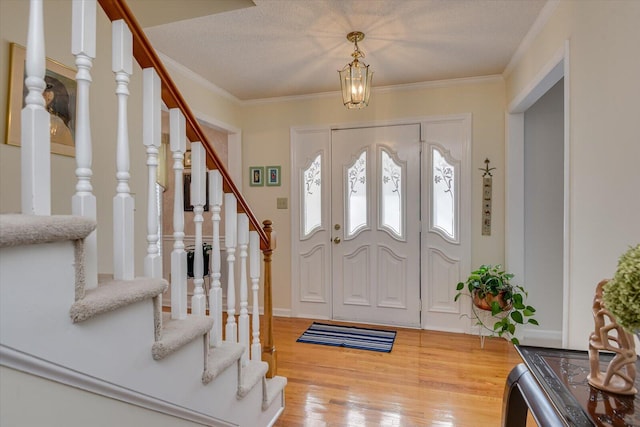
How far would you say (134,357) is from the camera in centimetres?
89

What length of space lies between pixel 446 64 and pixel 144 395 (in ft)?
10.1

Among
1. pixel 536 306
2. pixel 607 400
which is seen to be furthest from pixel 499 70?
pixel 607 400

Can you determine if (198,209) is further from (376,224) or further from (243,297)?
(376,224)

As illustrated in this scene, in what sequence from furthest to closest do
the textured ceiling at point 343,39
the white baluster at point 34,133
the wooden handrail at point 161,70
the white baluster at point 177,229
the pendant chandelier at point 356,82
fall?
the pendant chandelier at point 356,82 < the textured ceiling at point 343,39 < the white baluster at point 177,229 < the wooden handrail at point 161,70 < the white baluster at point 34,133

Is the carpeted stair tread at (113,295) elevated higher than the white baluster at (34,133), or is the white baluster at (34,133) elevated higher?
the white baluster at (34,133)

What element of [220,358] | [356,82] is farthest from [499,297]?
[220,358]

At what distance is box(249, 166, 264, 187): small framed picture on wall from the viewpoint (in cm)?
376

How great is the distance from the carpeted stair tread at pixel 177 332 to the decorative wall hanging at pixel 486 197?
9.02 ft

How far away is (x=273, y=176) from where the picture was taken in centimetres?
371

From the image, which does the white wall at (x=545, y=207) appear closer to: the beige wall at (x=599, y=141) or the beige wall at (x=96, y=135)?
the beige wall at (x=599, y=141)

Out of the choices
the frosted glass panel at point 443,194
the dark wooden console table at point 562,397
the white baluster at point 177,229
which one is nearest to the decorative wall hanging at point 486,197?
the frosted glass panel at point 443,194

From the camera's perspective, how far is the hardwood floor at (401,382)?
1.92 meters

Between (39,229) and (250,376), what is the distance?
1.25 m

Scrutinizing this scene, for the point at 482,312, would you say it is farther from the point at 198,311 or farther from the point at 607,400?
the point at 198,311
